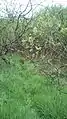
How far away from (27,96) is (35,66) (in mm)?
2645

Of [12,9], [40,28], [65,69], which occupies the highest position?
[12,9]

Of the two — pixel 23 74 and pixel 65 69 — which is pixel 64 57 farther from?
pixel 23 74

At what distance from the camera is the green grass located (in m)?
5.02

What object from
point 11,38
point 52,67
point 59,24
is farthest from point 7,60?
point 59,24

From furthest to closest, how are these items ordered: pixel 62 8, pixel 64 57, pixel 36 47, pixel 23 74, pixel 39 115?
pixel 62 8
pixel 36 47
pixel 64 57
pixel 23 74
pixel 39 115

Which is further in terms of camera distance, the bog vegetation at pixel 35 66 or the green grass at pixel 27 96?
the bog vegetation at pixel 35 66

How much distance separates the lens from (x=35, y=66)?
28.3ft

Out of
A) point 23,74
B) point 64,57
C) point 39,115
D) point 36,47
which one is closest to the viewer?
point 39,115

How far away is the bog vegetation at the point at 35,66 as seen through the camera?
17.2ft

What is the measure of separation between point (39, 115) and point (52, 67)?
314 centimetres

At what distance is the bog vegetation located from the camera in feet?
17.2

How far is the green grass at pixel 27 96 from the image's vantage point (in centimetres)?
502

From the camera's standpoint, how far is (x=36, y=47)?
408 inches

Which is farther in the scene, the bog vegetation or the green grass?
the bog vegetation
